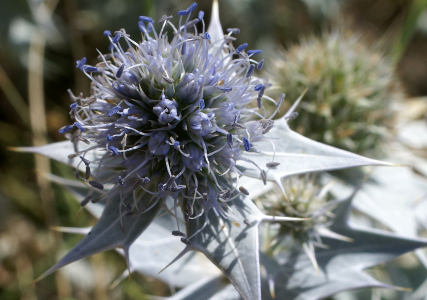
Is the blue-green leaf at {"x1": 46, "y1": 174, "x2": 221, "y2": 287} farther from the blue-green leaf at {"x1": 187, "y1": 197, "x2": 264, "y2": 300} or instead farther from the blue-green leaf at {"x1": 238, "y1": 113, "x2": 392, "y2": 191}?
the blue-green leaf at {"x1": 238, "y1": 113, "x2": 392, "y2": 191}

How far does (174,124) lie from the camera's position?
1.54 m

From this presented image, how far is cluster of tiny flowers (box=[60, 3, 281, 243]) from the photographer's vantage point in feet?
4.99

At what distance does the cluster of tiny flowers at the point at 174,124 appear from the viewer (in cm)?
152

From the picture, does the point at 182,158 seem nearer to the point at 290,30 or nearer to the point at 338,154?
the point at 338,154

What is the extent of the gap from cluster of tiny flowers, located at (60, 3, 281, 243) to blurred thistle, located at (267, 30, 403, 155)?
1.07m

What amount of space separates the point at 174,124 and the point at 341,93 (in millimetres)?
1674

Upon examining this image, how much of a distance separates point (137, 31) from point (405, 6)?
11.6 feet

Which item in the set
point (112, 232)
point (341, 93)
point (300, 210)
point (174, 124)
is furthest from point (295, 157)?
point (341, 93)

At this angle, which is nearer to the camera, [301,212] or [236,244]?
[236,244]

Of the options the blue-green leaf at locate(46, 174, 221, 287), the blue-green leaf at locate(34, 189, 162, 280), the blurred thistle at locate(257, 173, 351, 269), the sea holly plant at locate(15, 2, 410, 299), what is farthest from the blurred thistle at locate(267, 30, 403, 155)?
the blue-green leaf at locate(34, 189, 162, 280)

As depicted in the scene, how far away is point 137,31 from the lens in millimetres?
3816

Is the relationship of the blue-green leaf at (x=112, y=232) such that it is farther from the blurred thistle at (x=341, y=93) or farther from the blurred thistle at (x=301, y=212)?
the blurred thistle at (x=341, y=93)

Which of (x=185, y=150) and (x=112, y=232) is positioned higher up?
(x=185, y=150)

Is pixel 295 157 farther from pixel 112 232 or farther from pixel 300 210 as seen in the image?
pixel 112 232
